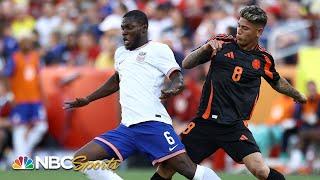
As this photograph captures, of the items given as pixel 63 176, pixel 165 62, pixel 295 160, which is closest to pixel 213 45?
pixel 165 62

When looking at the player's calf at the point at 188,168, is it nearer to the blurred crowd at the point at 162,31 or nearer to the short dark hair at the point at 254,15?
the short dark hair at the point at 254,15

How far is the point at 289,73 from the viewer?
1775 centimetres

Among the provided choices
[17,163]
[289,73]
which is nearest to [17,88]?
[289,73]

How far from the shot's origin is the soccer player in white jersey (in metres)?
9.62

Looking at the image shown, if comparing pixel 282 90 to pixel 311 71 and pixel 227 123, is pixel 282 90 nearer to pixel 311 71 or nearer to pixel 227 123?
pixel 227 123

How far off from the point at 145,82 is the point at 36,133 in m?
8.53

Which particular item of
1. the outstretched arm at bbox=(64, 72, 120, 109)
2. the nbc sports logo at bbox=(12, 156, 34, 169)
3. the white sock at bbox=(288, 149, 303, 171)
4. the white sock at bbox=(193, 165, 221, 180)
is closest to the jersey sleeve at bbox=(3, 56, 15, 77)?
the white sock at bbox=(288, 149, 303, 171)

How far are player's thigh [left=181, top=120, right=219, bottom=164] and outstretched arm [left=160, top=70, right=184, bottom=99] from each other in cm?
64

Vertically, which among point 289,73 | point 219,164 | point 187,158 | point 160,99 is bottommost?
point 219,164

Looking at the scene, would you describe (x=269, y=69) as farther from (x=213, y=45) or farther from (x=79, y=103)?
(x=79, y=103)

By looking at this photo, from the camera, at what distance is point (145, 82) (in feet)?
31.7

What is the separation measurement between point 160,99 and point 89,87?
8366 millimetres

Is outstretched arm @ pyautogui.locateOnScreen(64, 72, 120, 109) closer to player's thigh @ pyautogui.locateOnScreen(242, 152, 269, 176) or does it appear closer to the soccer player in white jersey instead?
the soccer player in white jersey

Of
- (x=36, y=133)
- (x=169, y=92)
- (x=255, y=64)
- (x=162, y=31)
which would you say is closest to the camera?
(x=169, y=92)
